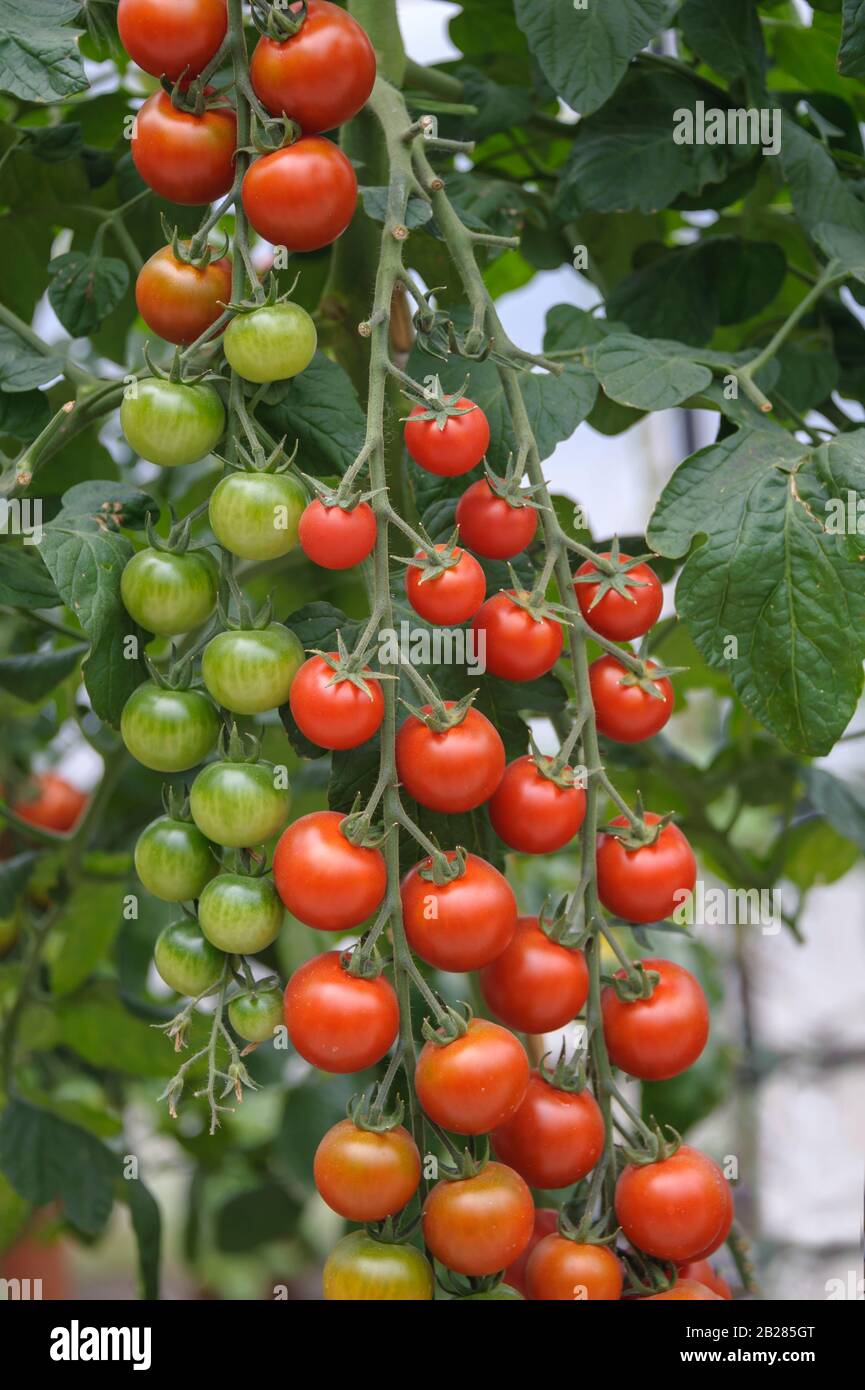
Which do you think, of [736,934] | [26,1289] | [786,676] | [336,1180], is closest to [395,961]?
[336,1180]

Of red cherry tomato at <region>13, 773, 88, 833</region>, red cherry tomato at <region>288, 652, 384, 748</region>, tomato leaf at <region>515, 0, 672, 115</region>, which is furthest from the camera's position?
red cherry tomato at <region>13, 773, 88, 833</region>

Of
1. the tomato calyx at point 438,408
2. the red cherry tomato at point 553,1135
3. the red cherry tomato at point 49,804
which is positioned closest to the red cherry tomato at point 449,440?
the tomato calyx at point 438,408

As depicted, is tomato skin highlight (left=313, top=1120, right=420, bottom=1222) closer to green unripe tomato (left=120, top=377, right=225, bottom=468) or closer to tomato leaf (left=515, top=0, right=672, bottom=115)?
green unripe tomato (left=120, top=377, right=225, bottom=468)

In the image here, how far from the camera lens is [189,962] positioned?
0.46 metres

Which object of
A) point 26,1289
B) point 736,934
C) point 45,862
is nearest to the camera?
point 26,1289

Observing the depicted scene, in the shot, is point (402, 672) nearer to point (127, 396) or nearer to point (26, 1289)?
point (127, 396)

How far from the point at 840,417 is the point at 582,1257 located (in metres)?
0.49

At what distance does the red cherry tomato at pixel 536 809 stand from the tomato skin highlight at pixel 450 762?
0.02 m

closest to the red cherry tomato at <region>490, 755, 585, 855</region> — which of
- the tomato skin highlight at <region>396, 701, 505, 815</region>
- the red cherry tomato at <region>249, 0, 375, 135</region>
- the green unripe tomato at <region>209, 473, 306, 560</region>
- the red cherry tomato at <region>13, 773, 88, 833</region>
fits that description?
the tomato skin highlight at <region>396, 701, 505, 815</region>

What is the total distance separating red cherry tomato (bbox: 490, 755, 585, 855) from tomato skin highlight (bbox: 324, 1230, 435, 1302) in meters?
0.15

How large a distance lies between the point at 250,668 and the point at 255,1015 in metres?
0.12

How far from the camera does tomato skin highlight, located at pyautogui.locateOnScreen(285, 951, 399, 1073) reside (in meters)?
0.43

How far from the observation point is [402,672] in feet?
1.53

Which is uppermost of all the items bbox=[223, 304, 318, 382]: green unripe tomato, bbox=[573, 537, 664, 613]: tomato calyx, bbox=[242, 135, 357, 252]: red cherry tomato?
bbox=[242, 135, 357, 252]: red cherry tomato
